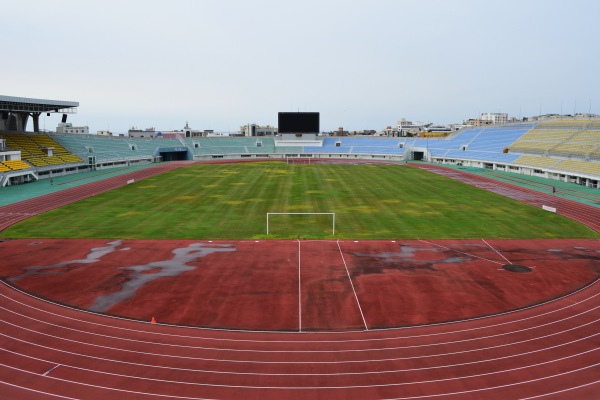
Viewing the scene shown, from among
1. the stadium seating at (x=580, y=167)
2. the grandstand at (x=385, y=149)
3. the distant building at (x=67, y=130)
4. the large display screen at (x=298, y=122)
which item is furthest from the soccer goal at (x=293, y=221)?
the distant building at (x=67, y=130)

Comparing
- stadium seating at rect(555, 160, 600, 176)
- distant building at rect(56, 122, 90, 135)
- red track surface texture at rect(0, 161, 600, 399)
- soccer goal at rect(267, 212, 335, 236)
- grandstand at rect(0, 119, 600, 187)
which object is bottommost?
red track surface texture at rect(0, 161, 600, 399)

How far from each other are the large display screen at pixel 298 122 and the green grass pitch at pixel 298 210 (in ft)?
162

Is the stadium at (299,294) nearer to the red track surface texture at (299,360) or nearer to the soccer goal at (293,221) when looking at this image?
the red track surface texture at (299,360)

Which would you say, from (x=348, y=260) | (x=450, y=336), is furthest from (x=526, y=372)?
(x=348, y=260)

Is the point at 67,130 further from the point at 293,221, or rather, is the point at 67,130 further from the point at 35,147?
the point at 293,221

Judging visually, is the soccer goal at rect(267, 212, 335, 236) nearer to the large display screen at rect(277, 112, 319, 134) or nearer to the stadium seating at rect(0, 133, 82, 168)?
the stadium seating at rect(0, 133, 82, 168)

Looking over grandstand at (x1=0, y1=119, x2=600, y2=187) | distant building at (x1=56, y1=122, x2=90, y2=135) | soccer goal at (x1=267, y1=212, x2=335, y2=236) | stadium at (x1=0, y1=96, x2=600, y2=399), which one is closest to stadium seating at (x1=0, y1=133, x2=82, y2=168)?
grandstand at (x1=0, y1=119, x2=600, y2=187)

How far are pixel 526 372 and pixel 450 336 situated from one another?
284 cm

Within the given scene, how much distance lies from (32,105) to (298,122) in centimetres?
5771

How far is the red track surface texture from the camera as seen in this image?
42.2 feet

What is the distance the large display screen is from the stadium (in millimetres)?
59073

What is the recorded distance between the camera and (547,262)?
24.6 m

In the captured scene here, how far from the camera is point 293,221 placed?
34.6 metres

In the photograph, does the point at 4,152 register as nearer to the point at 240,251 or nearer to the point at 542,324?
the point at 240,251
